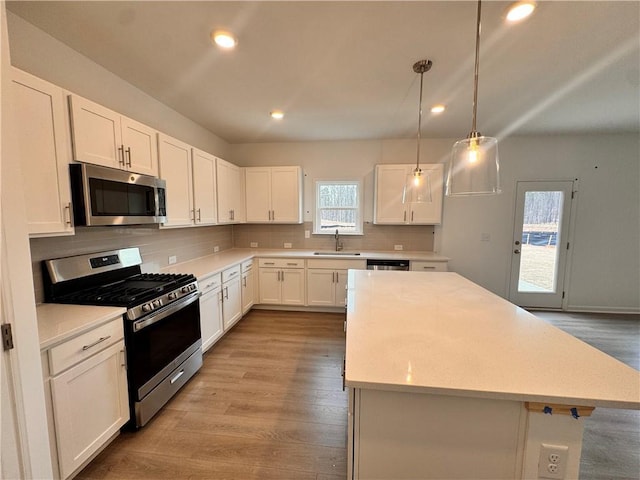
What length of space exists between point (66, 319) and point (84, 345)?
0.19 metres

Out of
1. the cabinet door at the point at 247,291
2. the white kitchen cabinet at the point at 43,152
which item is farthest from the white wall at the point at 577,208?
the white kitchen cabinet at the point at 43,152

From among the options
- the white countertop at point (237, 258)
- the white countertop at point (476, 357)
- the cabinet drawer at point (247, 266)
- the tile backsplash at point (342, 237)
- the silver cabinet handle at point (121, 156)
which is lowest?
the cabinet drawer at point (247, 266)

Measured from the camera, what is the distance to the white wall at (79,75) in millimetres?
→ 1666

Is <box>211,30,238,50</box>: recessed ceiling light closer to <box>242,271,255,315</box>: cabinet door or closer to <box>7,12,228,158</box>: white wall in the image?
<box>7,12,228,158</box>: white wall

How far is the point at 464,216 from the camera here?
165 inches

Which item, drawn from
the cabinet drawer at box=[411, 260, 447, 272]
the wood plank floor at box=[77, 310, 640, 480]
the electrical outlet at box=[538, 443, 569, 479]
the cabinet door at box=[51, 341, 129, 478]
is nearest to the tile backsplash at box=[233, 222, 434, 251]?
the cabinet drawer at box=[411, 260, 447, 272]

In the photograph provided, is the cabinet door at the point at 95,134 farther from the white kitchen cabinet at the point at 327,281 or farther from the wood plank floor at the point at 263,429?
the white kitchen cabinet at the point at 327,281

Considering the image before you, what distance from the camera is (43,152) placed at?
1.49m

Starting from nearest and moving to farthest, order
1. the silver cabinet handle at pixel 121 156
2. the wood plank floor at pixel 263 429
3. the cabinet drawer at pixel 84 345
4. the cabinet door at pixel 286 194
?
the cabinet drawer at pixel 84 345 → the wood plank floor at pixel 263 429 → the silver cabinet handle at pixel 121 156 → the cabinet door at pixel 286 194

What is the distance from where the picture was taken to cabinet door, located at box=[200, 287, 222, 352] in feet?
8.74

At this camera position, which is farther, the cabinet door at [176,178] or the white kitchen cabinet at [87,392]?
the cabinet door at [176,178]

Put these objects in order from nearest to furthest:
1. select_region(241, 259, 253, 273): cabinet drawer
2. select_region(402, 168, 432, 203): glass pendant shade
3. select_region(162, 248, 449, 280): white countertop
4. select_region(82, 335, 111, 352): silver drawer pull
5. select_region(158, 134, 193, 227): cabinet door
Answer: select_region(82, 335, 111, 352): silver drawer pull
select_region(402, 168, 432, 203): glass pendant shade
select_region(158, 134, 193, 227): cabinet door
select_region(162, 248, 449, 280): white countertop
select_region(241, 259, 253, 273): cabinet drawer

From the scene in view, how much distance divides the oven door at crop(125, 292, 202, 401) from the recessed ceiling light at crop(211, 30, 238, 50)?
6.33 feet

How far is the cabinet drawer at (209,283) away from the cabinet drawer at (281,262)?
3.36 ft
